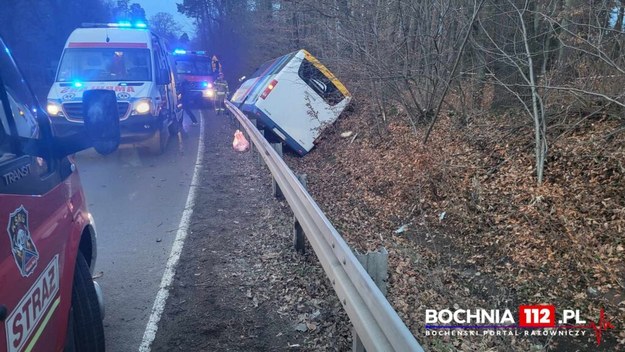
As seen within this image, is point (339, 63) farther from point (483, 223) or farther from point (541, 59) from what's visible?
point (483, 223)

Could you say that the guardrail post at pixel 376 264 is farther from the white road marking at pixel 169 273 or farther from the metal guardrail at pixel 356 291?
the white road marking at pixel 169 273

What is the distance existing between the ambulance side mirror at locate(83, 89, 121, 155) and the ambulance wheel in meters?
0.79

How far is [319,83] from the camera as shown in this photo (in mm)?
10750

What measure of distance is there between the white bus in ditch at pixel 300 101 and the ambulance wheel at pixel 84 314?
7.45 meters

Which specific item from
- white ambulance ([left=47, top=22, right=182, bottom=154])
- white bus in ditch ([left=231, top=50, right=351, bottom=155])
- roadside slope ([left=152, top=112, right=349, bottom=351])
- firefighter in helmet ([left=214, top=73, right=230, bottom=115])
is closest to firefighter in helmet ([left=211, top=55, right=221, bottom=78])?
firefighter in helmet ([left=214, top=73, right=230, bottom=115])

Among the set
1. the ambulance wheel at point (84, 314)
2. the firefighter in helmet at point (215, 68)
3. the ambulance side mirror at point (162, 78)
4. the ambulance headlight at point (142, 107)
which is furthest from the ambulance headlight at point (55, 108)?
the firefighter in helmet at point (215, 68)

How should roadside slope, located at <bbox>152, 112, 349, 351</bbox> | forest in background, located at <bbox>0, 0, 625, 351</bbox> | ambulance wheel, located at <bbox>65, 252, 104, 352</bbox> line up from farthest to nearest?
forest in background, located at <bbox>0, 0, 625, 351</bbox> → roadside slope, located at <bbox>152, 112, 349, 351</bbox> → ambulance wheel, located at <bbox>65, 252, 104, 352</bbox>

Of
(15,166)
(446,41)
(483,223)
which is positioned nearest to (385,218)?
(483,223)

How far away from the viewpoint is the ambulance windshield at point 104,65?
35.0ft

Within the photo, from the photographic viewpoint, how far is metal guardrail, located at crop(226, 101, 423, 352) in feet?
7.44

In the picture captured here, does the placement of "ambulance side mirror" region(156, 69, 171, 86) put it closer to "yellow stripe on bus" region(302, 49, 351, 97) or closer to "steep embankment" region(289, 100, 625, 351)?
"yellow stripe on bus" region(302, 49, 351, 97)

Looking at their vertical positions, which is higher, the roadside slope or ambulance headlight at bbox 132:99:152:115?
ambulance headlight at bbox 132:99:152:115

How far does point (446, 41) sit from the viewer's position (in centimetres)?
856

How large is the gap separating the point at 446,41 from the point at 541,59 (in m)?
1.63
